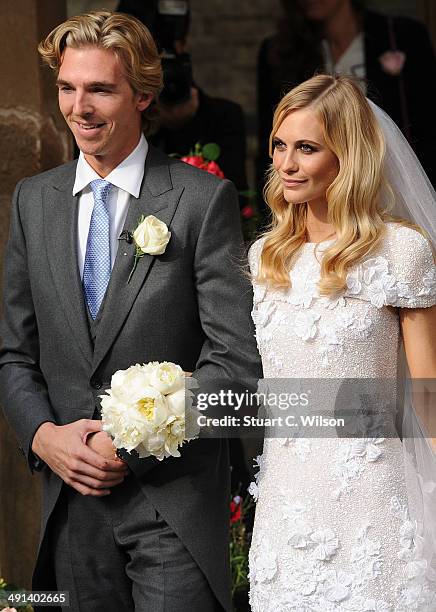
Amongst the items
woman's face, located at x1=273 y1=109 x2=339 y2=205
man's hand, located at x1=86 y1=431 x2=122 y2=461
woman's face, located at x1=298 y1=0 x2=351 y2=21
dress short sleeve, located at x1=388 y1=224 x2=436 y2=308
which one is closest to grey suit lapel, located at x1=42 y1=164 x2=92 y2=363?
man's hand, located at x1=86 y1=431 x2=122 y2=461

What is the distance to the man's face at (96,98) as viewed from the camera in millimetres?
3662

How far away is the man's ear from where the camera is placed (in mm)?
3803

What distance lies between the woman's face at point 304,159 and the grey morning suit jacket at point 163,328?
0.24 m

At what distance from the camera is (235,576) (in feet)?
16.6

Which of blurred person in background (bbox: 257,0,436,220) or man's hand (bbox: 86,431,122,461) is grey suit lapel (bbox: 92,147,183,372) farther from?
blurred person in background (bbox: 257,0,436,220)

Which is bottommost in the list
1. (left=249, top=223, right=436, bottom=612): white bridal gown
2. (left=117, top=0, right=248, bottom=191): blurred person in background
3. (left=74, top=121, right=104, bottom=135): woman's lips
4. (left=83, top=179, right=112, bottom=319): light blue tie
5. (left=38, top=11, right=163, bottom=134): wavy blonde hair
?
(left=249, top=223, right=436, bottom=612): white bridal gown

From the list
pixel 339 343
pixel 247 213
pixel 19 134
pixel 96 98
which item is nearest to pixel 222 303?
pixel 339 343

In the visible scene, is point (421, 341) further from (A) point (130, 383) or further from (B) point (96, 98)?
(B) point (96, 98)

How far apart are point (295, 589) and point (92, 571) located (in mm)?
616

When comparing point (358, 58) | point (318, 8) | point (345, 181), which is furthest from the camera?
point (358, 58)

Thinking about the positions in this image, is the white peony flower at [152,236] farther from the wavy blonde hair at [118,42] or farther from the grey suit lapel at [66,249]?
the wavy blonde hair at [118,42]

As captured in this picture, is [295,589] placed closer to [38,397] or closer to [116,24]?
[38,397]

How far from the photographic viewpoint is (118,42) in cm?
368

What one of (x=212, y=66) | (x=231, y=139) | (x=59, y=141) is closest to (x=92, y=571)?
(x=59, y=141)
